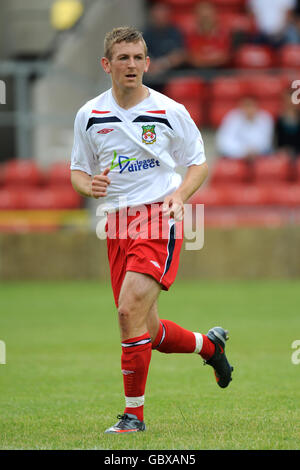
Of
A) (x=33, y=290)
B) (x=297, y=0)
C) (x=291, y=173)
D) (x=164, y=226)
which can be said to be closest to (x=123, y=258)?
(x=164, y=226)

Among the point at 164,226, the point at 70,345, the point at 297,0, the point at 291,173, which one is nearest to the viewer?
the point at 164,226

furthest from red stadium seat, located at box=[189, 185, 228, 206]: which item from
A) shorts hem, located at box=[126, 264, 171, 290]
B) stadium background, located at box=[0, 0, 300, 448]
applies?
shorts hem, located at box=[126, 264, 171, 290]

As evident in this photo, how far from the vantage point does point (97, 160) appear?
6.08 m

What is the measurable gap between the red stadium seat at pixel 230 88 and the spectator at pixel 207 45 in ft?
1.52

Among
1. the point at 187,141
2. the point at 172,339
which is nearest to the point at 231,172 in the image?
the point at 172,339

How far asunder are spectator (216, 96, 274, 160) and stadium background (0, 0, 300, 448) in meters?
0.31

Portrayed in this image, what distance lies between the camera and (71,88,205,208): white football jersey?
5.82 metres

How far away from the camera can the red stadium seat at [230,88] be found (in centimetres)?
1741

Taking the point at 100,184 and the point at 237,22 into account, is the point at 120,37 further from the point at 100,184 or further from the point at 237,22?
the point at 237,22

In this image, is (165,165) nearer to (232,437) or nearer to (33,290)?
(232,437)

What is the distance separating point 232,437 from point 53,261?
10.4 m

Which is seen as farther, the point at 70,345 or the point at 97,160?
the point at 70,345

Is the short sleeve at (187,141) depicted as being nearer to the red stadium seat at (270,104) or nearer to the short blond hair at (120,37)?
the short blond hair at (120,37)

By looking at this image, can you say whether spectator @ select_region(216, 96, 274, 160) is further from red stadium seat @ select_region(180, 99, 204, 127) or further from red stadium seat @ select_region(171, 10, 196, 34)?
red stadium seat @ select_region(171, 10, 196, 34)
